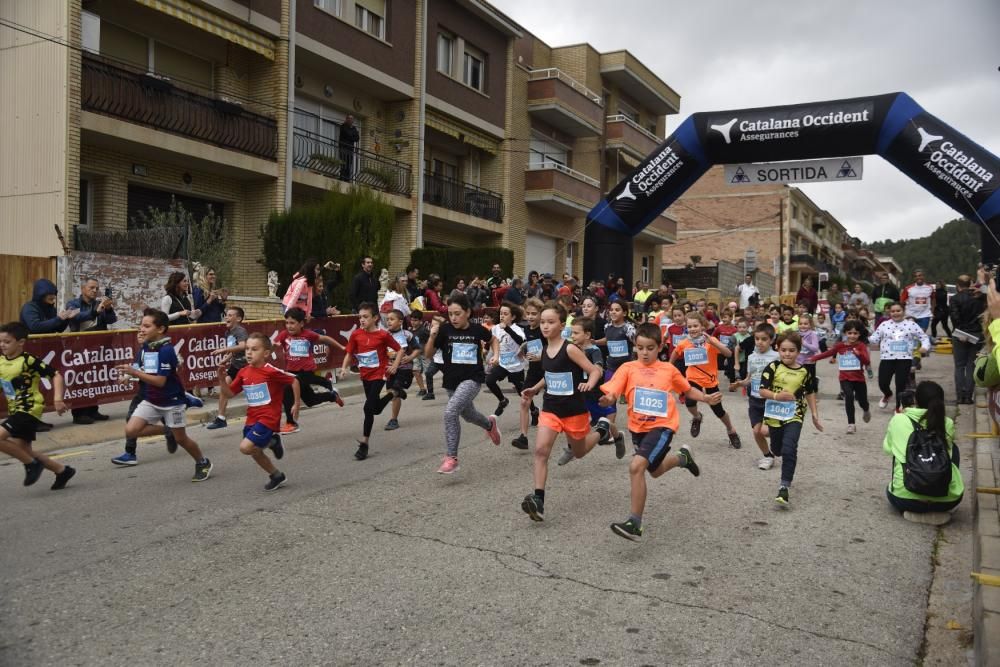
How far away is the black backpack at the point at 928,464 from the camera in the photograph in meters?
6.33

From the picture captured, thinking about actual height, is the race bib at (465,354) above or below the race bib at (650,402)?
above

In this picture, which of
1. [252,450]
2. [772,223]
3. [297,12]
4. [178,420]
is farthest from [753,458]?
[772,223]

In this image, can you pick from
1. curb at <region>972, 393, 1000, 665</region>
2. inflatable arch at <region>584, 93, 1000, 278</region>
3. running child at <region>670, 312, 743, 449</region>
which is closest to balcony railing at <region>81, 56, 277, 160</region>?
inflatable arch at <region>584, 93, 1000, 278</region>

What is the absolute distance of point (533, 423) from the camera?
1093cm

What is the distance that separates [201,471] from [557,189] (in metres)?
24.4

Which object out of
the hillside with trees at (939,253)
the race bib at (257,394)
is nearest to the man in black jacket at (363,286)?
the race bib at (257,394)

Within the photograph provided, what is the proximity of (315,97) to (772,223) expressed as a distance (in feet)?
146

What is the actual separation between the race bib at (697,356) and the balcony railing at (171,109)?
41.2 feet

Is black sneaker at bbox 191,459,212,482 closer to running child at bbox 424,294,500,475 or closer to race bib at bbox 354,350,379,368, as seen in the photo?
race bib at bbox 354,350,379,368

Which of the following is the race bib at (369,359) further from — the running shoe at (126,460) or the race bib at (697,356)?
the race bib at (697,356)

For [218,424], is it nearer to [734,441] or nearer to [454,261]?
[734,441]

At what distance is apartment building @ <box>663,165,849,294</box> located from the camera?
59.7 meters

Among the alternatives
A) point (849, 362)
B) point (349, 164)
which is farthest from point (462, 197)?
point (849, 362)

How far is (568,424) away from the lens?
679 centimetres
